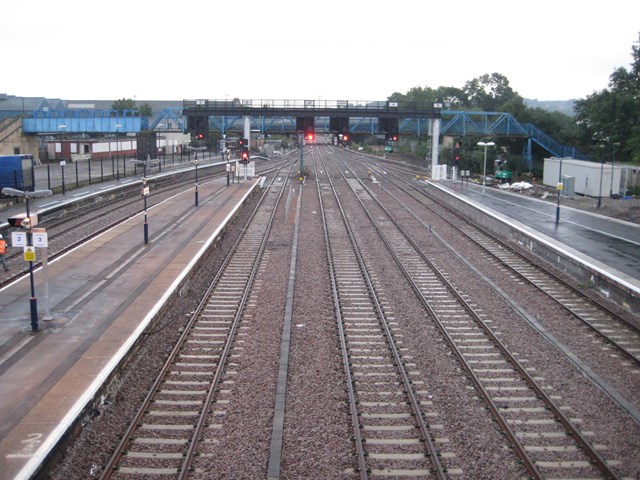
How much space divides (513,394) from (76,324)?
933 centimetres

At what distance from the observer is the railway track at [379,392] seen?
9141mm

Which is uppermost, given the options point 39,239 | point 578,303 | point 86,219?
point 39,239

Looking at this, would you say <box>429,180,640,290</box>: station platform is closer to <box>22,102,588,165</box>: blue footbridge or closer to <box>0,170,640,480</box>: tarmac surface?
<box>0,170,640,480</box>: tarmac surface

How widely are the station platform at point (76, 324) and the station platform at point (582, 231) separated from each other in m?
12.7

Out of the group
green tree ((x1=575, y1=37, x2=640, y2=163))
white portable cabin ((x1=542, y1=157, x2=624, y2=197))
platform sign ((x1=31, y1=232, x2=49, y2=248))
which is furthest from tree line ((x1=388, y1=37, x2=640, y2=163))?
platform sign ((x1=31, y1=232, x2=49, y2=248))

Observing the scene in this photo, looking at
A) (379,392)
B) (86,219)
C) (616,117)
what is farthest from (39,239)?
(616,117)

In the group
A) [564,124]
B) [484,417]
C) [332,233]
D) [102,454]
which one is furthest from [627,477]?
[564,124]

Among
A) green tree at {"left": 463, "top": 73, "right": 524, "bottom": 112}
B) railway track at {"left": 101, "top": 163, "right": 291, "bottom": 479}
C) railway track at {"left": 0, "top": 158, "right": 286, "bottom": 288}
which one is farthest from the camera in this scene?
green tree at {"left": 463, "top": 73, "right": 524, "bottom": 112}

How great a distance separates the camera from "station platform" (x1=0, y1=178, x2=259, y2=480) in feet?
31.1

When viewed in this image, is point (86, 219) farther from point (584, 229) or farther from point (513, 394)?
point (513, 394)

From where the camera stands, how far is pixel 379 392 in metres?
11.5

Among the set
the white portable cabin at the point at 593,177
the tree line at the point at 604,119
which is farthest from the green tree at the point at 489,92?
the white portable cabin at the point at 593,177

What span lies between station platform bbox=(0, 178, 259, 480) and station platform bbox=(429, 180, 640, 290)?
1271 centimetres

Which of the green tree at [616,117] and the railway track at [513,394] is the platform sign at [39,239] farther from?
the green tree at [616,117]
